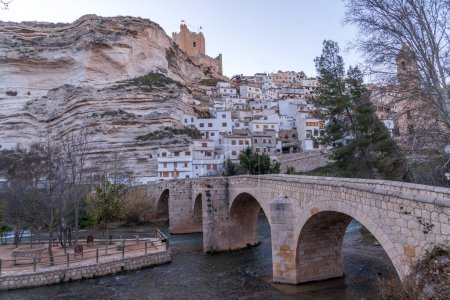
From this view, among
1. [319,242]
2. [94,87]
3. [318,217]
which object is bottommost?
[319,242]

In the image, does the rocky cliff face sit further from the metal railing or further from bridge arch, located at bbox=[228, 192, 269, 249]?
the metal railing

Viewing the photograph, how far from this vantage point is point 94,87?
5972 cm

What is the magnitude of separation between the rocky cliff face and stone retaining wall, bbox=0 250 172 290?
3088 cm

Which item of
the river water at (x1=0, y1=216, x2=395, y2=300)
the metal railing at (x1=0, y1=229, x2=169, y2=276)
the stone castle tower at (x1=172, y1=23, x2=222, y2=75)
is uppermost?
the stone castle tower at (x1=172, y1=23, x2=222, y2=75)

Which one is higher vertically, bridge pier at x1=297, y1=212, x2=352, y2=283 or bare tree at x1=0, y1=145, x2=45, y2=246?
bare tree at x1=0, y1=145, x2=45, y2=246

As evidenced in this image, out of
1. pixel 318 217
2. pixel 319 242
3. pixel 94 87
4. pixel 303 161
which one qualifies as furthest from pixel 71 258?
pixel 94 87

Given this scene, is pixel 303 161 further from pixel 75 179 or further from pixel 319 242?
pixel 319 242

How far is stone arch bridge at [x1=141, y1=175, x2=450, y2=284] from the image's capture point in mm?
6844

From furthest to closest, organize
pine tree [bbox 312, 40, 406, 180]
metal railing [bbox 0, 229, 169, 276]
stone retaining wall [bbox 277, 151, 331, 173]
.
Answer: stone retaining wall [bbox 277, 151, 331, 173] → pine tree [bbox 312, 40, 406, 180] → metal railing [bbox 0, 229, 169, 276]

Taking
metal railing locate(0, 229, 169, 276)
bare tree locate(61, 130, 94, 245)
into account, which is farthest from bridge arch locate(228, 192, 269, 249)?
bare tree locate(61, 130, 94, 245)

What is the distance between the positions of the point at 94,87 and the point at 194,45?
60321mm

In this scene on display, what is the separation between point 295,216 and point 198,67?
89.2 m

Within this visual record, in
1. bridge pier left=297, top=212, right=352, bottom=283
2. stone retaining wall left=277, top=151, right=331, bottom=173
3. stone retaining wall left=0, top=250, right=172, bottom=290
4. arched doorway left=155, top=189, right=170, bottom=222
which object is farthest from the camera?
stone retaining wall left=277, top=151, right=331, bottom=173

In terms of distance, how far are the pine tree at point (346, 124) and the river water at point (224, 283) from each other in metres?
4.79
